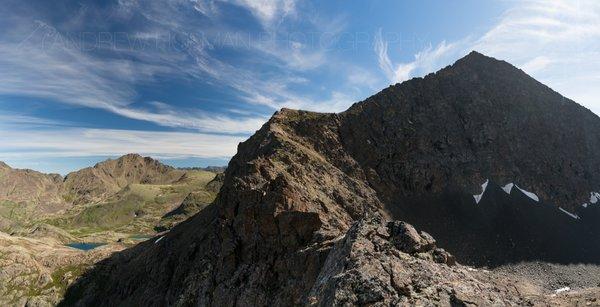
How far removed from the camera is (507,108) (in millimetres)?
119125

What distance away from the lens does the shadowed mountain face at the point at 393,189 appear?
55.3 m

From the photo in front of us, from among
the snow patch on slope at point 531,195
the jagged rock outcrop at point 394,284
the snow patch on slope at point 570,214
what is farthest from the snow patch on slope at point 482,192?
the jagged rock outcrop at point 394,284

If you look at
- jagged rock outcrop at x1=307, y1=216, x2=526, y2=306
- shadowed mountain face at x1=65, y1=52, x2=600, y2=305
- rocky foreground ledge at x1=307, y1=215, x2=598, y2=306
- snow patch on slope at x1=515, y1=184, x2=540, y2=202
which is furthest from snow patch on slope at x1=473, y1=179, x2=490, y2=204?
jagged rock outcrop at x1=307, y1=216, x2=526, y2=306

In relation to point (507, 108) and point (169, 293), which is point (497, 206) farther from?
point (169, 293)

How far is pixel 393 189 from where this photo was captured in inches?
3600

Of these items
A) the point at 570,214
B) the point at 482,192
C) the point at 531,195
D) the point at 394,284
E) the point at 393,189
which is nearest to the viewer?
the point at 394,284

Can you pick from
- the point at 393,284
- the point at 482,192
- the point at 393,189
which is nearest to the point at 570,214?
the point at 482,192

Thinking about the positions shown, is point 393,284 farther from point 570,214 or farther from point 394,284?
point 570,214

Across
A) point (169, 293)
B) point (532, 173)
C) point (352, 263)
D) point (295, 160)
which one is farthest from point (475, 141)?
point (352, 263)

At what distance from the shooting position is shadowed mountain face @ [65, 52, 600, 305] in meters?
55.3

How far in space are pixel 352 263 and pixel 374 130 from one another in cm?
8292

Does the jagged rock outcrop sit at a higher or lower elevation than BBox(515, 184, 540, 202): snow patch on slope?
lower

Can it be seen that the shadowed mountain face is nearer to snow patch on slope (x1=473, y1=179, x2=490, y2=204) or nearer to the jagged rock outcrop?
snow patch on slope (x1=473, y1=179, x2=490, y2=204)

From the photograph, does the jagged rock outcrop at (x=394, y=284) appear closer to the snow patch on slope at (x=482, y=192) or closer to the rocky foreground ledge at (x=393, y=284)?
the rocky foreground ledge at (x=393, y=284)
